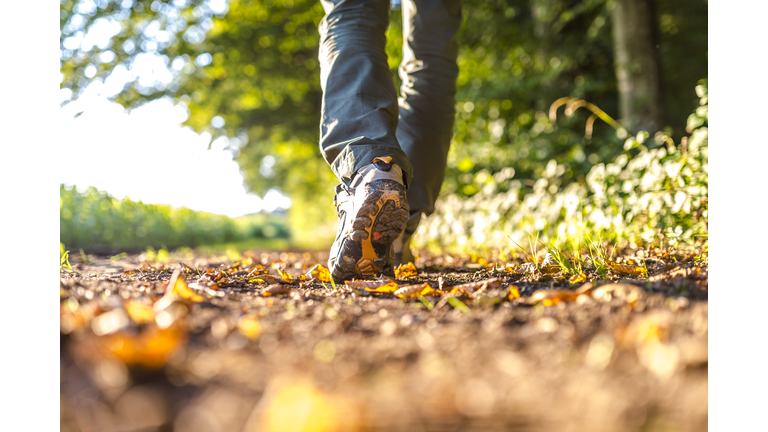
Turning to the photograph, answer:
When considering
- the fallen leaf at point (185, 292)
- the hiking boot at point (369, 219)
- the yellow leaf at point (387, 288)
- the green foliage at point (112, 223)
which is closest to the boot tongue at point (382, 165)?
the hiking boot at point (369, 219)

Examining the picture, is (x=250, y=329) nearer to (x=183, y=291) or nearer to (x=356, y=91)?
(x=183, y=291)

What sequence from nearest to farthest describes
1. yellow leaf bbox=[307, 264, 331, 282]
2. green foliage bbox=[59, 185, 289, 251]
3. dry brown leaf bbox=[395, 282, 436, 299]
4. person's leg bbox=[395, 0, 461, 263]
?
dry brown leaf bbox=[395, 282, 436, 299] < yellow leaf bbox=[307, 264, 331, 282] < person's leg bbox=[395, 0, 461, 263] < green foliage bbox=[59, 185, 289, 251]

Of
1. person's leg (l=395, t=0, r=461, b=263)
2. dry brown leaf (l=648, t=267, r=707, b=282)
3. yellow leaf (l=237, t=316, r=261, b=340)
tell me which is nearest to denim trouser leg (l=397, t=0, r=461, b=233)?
person's leg (l=395, t=0, r=461, b=263)

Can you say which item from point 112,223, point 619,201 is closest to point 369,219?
point 619,201

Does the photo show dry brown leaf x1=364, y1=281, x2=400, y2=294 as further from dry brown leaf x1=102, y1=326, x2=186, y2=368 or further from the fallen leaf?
dry brown leaf x1=102, y1=326, x2=186, y2=368

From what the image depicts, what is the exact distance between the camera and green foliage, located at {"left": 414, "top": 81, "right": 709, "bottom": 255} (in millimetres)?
2049

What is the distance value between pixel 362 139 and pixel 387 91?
266 mm

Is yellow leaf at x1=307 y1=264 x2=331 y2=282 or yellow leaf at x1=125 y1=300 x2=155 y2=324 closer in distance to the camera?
yellow leaf at x1=125 y1=300 x2=155 y2=324

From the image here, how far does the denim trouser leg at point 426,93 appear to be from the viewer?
2.00m

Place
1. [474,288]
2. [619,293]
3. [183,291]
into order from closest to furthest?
[619,293] → [183,291] → [474,288]

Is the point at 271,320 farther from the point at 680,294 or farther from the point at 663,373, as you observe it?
the point at 680,294

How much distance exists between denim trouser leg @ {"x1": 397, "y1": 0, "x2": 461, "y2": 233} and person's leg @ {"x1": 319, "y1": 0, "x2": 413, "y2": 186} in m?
0.36

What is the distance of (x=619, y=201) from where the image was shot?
8.59ft

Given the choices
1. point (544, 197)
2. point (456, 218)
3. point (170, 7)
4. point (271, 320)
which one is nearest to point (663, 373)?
point (271, 320)
